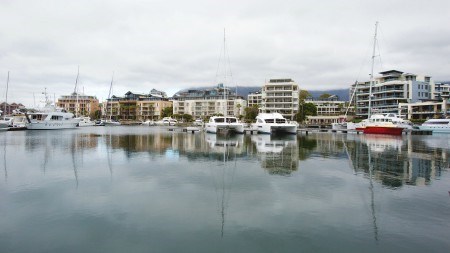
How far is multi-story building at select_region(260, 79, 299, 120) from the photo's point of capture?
123 metres

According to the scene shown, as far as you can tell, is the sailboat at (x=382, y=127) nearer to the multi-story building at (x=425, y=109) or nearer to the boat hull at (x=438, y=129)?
the boat hull at (x=438, y=129)

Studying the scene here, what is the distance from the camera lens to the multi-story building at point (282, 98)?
4845 inches

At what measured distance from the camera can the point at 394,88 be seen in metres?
→ 116

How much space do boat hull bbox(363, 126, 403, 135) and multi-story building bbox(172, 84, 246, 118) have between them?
105 m

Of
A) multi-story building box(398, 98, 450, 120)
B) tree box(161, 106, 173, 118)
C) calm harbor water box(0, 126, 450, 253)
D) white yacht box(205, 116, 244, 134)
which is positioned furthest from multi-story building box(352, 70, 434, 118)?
tree box(161, 106, 173, 118)

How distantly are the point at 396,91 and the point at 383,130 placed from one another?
58105mm

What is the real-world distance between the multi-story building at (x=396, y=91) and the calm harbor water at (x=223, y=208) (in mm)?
104047

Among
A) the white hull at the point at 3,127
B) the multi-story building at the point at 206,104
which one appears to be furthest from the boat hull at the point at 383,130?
the multi-story building at the point at 206,104

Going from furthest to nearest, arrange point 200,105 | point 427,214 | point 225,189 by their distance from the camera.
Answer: point 200,105 < point 225,189 < point 427,214

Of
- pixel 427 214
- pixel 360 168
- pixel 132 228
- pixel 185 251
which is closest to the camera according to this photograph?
pixel 185 251

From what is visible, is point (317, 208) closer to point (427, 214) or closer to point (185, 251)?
point (427, 214)

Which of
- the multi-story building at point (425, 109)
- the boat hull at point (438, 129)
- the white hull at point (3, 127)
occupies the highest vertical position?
the multi-story building at point (425, 109)

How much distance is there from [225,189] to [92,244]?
7971 mm

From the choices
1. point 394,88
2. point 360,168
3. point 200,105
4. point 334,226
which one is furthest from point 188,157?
point 200,105
